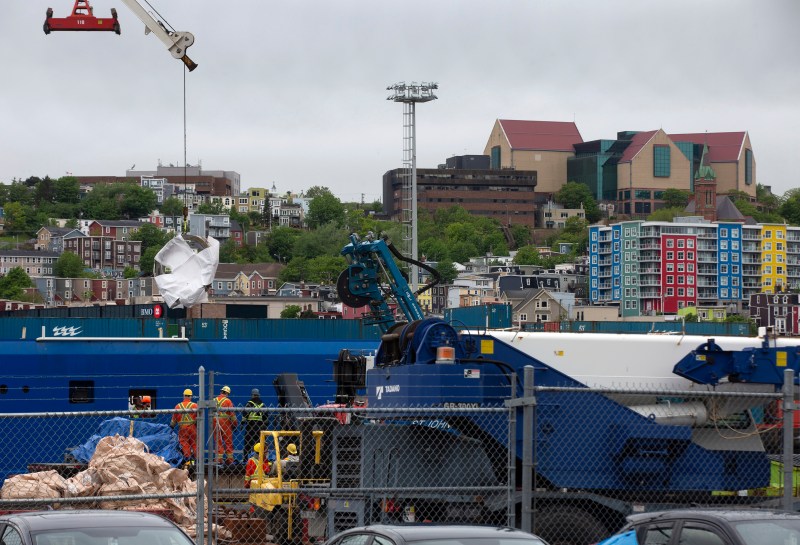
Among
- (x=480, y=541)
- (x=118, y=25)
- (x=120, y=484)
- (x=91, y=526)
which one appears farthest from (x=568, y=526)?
(x=118, y=25)

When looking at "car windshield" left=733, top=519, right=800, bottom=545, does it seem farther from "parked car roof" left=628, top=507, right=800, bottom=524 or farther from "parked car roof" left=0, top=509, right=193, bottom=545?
"parked car roof" left=0, top=509, right=193, bottom=545

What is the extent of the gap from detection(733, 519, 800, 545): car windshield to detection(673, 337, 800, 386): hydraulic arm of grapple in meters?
5.40

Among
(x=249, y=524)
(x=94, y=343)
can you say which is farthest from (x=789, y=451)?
(x=94, y=343)

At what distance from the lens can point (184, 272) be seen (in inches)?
1591

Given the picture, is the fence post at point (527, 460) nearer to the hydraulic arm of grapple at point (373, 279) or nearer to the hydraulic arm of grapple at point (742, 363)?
the hydraulic arm of grapple at point (742, 363)

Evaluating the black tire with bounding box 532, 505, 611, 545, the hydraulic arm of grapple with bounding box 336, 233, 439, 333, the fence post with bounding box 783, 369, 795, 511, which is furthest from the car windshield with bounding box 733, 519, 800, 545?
the hydraulic arm of grapple with bounding box 336, 233, 439, 333

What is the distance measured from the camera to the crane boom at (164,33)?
5419cm

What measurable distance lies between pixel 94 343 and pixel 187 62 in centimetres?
1741

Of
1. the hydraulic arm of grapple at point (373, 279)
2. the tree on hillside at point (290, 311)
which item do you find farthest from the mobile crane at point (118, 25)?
the tree on hillside at point (290, 311)

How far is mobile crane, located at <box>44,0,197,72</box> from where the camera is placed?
48.7 meters

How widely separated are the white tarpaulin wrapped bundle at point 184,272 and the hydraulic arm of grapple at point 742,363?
25.1 metres

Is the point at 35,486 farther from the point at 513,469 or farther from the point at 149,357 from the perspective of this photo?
the point at 149,357

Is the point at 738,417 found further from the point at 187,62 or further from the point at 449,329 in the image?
the point at 187,62

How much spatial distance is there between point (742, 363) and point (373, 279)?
315 inches
